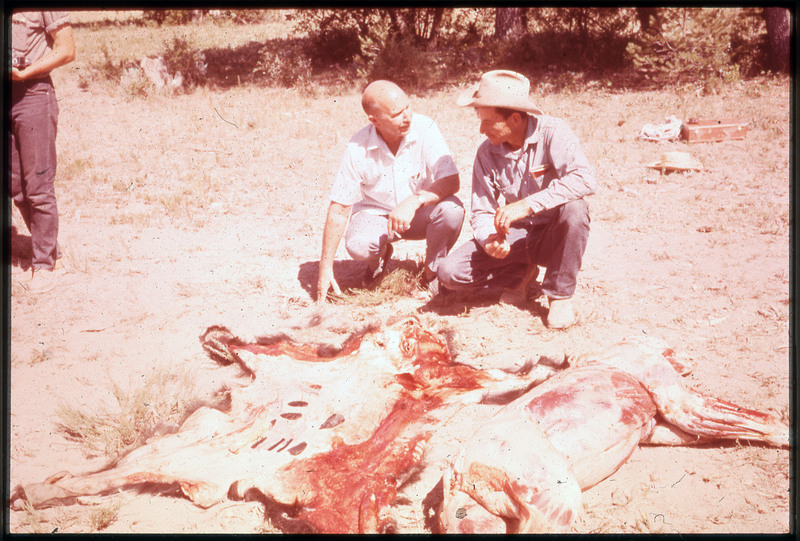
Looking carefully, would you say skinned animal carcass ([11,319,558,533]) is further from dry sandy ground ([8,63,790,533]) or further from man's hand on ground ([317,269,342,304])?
man's hand on ground ([317,269,342,304])

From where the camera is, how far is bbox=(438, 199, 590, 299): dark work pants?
3.91 metres

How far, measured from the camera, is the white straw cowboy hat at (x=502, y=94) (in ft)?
12.3

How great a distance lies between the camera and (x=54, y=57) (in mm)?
4496

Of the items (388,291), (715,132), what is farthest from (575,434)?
(715,132)

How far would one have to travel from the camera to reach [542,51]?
1217 centimetres

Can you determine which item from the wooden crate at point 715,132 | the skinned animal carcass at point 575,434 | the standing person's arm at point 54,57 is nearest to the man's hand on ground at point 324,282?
the skinned animal carcass at point 575,434

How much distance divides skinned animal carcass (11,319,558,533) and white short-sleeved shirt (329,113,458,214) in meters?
1.15

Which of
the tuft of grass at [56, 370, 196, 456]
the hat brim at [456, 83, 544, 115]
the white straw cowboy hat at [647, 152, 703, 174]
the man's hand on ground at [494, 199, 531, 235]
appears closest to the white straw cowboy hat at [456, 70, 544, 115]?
the hat brim at [456, 83, 544, 115]

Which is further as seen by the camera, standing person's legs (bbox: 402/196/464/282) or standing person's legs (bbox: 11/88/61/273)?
standing person's legs (bbox: 11/88/61/273)

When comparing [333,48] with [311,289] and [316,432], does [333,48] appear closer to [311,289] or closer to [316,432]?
[311,289]

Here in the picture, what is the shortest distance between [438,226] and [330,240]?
0.70 m

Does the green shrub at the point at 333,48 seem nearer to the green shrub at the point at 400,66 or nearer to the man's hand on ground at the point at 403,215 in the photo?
the green shrub at the point at 400,66

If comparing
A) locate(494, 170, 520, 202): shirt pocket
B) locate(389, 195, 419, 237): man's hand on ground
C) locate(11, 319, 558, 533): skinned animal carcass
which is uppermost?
locate(494, 170, 520, 202): shirt pocket

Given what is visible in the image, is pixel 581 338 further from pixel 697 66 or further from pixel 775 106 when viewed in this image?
pixel 697 66
